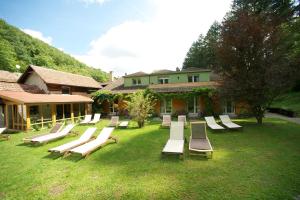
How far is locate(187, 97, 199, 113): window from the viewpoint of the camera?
74.4 ft

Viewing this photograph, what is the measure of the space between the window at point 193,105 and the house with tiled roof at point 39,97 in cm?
1255

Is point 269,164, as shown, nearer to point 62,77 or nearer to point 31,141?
point 31,141

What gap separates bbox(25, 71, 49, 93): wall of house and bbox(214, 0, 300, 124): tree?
19.9 metres

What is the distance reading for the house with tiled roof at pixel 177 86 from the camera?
73.6 ft

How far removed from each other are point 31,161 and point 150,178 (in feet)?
18.2

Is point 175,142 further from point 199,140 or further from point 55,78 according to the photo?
point 55,78

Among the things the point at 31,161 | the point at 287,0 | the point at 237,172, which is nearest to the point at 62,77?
the point at 31,161

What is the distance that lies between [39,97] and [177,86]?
52.3 feet

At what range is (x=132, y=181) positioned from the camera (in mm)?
5930

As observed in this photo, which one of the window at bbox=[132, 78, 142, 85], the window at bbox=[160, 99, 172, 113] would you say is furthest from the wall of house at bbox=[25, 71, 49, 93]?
the window at bbox=[160, 99, 172, 113]

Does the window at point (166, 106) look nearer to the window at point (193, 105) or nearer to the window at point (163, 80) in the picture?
the window at point (193, 105)

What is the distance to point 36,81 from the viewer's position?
77.8ft

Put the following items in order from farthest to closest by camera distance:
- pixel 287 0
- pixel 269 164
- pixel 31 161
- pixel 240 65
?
pixel 287 0 → pixel 240 65 → pixel 31 161 → pixel 269 164

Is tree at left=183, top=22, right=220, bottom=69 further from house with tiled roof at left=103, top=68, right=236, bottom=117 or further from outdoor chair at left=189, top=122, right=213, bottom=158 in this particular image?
outdoor chair at left=189, top=122, right=213, bottom=158
